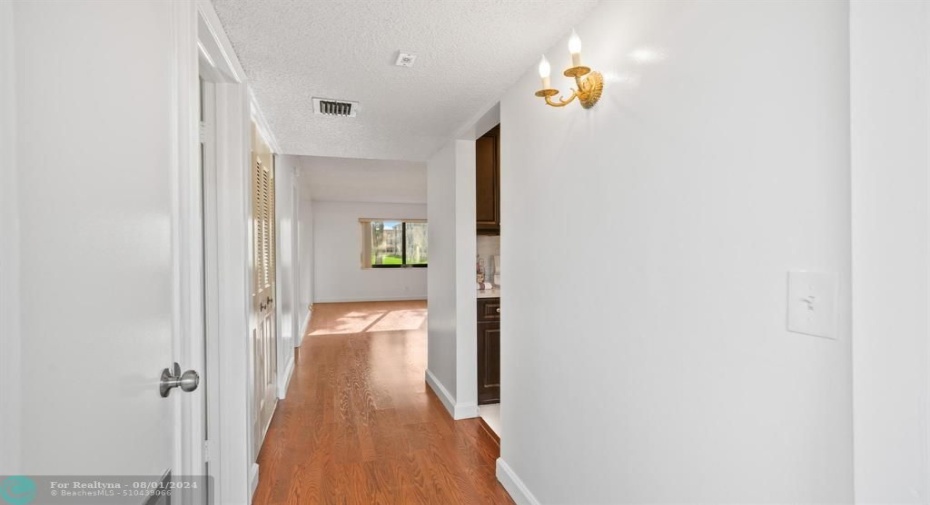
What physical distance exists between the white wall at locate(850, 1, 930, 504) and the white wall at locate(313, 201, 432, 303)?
30.9 feet

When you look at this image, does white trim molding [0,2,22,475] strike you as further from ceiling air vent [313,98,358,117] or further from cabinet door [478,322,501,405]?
cabinet door [478,322,501,405]

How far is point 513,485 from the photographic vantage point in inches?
93.0

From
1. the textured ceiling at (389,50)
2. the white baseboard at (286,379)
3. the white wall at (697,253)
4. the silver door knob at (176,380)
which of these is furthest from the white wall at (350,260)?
the silver door knob at (176,380)

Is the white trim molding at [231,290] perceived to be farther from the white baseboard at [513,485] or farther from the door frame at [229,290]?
the white baseboard at [513,485]

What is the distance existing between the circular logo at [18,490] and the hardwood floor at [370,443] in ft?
6.15

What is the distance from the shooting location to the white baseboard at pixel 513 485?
7.23ft

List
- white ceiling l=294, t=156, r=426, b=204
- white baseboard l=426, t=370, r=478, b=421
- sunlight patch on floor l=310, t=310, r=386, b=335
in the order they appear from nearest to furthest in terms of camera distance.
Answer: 1. white baseboard l=426, t=370, r=478, b=421
2. white ceiling l=294, t=156, r=426, b=204
3. sunlight patch on floor l=310, t=310, r=386, b=335

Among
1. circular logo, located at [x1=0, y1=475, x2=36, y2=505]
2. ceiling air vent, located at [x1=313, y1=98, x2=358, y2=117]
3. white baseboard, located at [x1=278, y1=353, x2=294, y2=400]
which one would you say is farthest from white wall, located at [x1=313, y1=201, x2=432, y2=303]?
circular logo, located at [x1=0, y1=475, x2=36, y2=505]

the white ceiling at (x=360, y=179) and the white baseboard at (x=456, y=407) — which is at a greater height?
the white ceiling at (x=360, y=179)

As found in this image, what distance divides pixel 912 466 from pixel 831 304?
0.28 metres

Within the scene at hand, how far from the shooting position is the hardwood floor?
7.86 feet

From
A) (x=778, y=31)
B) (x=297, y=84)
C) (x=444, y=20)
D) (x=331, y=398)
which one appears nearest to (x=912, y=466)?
(x=778, y=31)

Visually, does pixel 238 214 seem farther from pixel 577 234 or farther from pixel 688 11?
pixel 688 11

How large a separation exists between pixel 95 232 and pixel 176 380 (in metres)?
0.50
